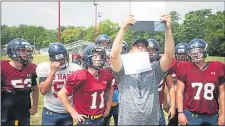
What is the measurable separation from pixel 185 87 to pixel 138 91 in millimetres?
980

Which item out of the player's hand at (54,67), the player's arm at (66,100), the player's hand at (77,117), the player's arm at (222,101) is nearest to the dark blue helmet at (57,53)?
the player's hand at (54,67)

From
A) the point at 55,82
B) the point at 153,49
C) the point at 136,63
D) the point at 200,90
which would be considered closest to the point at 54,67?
the point at 55,82

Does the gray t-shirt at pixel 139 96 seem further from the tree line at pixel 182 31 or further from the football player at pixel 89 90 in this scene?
the tree line at pixel 182 31

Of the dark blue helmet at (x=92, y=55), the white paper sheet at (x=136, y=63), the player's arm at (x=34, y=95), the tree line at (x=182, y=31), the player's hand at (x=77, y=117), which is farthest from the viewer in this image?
the tree line at (x=182, y=31)

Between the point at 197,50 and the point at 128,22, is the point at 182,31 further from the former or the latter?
the point at 128,22

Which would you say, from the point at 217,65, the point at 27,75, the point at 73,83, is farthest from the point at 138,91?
the point at 27,75

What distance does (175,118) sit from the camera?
4707mm

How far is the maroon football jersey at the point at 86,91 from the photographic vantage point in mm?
3719

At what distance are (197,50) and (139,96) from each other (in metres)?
1.17

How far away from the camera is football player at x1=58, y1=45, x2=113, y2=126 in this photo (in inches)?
146

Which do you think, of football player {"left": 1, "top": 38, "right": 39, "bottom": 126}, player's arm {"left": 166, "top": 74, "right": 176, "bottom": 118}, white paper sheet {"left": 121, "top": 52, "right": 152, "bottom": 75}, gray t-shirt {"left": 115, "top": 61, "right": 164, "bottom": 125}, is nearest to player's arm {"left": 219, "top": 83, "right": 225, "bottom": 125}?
player's arm {"left": 166, "top": 74, "right": 176, "bottom": 118}

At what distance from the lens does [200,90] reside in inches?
157

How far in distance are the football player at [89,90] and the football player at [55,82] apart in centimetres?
40

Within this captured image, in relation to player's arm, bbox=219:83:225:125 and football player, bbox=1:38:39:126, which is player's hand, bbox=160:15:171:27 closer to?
player's arm, bbox=219:83:225:125
